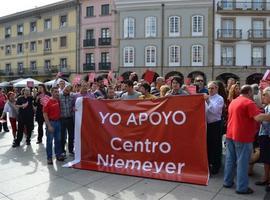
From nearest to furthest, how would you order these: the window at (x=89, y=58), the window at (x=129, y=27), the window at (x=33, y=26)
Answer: the window at (x=129, y=27) < the window at (x=89, y=58) < the window at (x=33, y=26)

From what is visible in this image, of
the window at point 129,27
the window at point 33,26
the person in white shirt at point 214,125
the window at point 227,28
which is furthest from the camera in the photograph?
the window at point 33,26

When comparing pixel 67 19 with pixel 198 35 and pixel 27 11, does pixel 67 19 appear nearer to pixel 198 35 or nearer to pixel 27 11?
pixel 27 11

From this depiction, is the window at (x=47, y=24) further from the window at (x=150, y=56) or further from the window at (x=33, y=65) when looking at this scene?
the window at (x=150, y=56)

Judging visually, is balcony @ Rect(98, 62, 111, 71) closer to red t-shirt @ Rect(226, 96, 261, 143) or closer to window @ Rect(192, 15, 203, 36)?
window @ Rect(192, 15, 203, 36)

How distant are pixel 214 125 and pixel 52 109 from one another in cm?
362

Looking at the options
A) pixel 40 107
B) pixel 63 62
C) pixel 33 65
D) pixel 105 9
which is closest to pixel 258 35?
pixel 105 9

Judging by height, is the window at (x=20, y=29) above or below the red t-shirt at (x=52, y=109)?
above

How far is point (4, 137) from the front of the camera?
11.6 metres

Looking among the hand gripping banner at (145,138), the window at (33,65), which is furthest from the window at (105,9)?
the hand gripping banner at (145,138)

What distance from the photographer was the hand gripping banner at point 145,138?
5.93m

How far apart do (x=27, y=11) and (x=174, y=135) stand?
43.6 m

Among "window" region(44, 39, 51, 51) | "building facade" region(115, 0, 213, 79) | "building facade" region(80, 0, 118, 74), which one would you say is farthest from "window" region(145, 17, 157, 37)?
"window" region(44, 39, 51, 51)

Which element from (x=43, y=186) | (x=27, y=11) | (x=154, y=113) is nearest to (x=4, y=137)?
(x=43, y=186)

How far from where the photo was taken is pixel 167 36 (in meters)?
35.0
